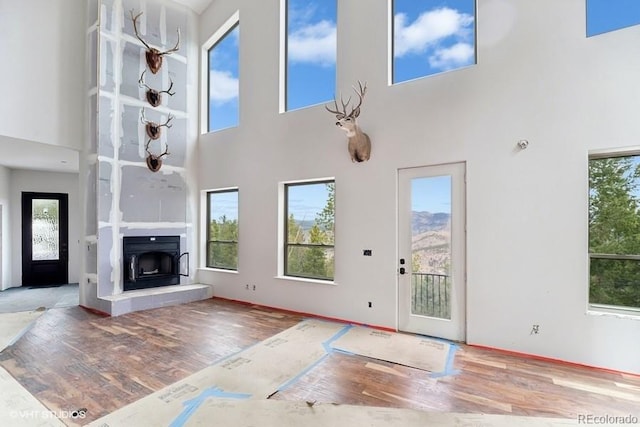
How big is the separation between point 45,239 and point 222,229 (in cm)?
489

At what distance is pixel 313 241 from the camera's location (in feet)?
17.8

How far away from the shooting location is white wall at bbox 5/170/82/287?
761cm

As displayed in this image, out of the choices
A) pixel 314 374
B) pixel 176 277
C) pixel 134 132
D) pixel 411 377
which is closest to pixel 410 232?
pixel 411 377


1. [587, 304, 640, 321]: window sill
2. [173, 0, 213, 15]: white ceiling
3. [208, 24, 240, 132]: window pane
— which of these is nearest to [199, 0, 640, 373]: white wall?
[587, 304, 640, 321]: window sill

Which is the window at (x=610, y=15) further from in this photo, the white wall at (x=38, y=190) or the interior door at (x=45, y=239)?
the interior door at (x=45, y=239)

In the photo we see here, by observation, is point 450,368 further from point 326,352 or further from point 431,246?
point 431,246

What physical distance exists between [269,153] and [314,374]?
12.4ft

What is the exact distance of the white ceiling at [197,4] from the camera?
6718mm

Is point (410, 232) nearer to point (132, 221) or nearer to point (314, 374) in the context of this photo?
point (314, 374)

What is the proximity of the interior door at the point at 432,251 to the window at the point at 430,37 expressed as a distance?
4.50 ft

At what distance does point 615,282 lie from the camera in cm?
337

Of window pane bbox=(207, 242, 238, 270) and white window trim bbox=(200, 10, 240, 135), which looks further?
white window trim bbox=(200, 10, 240, 135)

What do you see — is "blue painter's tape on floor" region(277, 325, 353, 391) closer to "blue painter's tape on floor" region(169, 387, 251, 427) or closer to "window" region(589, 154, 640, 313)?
"blue painter's tape on floor" region(169, 387, 251, 427)

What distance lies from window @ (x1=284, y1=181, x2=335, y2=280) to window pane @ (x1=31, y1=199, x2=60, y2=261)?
6.42m
